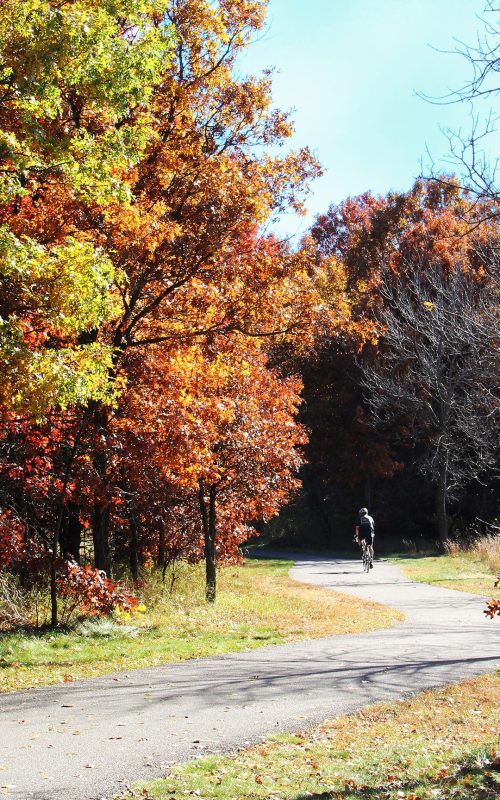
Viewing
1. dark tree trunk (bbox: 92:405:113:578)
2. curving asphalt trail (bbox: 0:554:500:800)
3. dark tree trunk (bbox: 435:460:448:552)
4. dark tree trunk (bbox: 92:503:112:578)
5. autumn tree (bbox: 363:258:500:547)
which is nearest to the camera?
curving asphalt trail (bbox: 0:554:500:800)

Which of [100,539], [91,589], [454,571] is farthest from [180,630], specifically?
[454,571]

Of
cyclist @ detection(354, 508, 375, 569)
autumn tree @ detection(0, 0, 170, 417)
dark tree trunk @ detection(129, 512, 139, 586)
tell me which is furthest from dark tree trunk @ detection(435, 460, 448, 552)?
autumn tree @ detection(0, 0, 170, 417)

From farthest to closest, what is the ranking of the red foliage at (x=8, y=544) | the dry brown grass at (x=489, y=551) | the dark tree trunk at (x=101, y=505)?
the dry brown grass at (x=489, y=551), the dark tree trunk at (x=101, y=505), the red foliage at (x=8, y=544)

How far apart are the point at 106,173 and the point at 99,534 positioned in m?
6.69

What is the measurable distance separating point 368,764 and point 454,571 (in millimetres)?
16851

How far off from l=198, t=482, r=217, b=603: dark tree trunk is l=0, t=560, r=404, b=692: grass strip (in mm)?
303

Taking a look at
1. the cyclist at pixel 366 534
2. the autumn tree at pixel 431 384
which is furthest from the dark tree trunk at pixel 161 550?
the autumn tree at pixel 431 384

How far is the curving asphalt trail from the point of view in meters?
6.00

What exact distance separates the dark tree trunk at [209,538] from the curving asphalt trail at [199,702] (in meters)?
4.90

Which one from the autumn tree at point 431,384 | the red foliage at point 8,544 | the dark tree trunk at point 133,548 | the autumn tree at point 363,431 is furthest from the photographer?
the autumn tree at point 363,431

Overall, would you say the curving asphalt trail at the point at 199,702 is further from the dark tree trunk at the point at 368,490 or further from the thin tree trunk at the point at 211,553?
the dark tree trunk at the point at 368,490

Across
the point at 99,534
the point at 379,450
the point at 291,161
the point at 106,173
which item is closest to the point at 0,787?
the point at 106,173

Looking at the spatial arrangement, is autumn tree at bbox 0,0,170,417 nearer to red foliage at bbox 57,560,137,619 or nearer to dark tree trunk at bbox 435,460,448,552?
red foliage at bbox 57,560,137,619

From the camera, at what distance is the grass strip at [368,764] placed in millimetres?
5523
